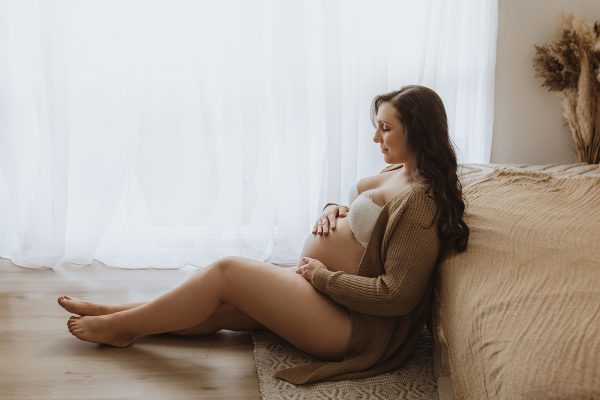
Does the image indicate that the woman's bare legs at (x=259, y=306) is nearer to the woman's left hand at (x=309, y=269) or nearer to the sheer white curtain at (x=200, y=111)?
the woman's left hand at (x=309, y=269)

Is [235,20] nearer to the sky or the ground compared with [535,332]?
nearer to the sky

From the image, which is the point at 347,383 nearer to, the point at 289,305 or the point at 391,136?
the point at 289,305

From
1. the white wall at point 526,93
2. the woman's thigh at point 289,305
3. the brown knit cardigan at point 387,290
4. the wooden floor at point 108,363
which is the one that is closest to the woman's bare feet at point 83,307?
the wooden floor at point 108,363

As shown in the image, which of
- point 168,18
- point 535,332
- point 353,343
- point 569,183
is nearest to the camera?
point 535,332

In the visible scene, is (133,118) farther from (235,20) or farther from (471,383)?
(471,383)

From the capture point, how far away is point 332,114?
2.70m

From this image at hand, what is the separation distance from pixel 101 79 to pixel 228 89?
20.6 inches

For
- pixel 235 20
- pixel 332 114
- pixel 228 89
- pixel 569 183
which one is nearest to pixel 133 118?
pixel 228 89

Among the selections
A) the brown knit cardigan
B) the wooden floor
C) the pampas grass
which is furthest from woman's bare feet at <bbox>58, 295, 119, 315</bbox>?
the pampas grass

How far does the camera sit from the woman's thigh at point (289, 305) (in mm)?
1731

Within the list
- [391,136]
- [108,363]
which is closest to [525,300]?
[391,136]

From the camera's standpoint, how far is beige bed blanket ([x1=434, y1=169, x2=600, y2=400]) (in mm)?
1091

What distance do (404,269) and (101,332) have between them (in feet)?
3.07

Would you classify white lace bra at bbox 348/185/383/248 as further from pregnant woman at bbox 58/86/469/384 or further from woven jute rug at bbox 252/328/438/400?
woven jute rug at bbox 252/328/438/400
